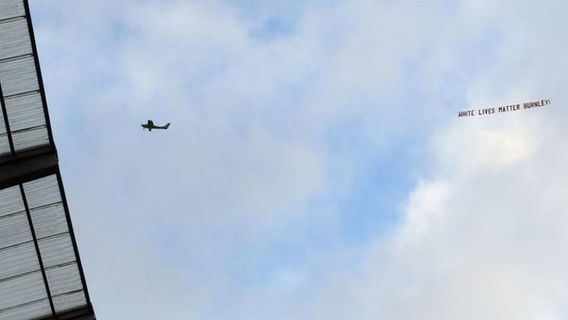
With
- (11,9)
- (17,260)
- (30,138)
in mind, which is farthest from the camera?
(17,260)

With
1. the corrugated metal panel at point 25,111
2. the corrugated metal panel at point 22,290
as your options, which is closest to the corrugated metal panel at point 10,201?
the corrugated metal panel at point 25,111

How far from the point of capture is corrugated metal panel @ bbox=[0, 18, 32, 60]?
1222 inches

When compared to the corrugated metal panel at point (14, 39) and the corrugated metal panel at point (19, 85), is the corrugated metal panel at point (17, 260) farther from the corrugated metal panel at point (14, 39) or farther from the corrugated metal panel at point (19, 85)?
the corrugated metal panel at point (14, 39)

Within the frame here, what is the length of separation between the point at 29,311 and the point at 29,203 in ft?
23.2

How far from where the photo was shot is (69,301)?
1558 inches

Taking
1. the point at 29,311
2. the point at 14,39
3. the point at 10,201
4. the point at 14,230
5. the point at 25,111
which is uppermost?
the point at 14,39

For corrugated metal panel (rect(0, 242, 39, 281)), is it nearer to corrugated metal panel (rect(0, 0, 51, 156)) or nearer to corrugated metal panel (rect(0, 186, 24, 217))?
corrugated metal panel (rect(0, 186, 24, 217))

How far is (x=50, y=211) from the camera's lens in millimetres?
36125

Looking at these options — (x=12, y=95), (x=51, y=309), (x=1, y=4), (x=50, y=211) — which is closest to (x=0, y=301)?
(x=51, y=309)

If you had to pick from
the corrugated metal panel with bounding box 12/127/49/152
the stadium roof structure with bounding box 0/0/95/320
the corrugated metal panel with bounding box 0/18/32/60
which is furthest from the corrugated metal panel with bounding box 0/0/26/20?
the corrugated metal panel with bounding box 12/127/49/152

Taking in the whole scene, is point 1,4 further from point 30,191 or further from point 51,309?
point 51,309

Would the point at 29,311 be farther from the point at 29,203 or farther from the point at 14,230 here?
the point at 29,203

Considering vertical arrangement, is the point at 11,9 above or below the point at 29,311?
above

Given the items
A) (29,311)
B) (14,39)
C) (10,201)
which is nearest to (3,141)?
(10,201)
